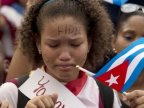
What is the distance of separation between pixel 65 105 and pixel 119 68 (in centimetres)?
48

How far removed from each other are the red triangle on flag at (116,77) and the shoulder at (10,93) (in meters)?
0.49

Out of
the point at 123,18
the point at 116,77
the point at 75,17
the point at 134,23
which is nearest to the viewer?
the point at 75,17

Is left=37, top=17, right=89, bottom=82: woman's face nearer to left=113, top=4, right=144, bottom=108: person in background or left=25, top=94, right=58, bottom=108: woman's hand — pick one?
left=25, top=94, right=58, bottom=108: woman's hand

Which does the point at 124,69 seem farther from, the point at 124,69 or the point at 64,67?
the point at 64,67

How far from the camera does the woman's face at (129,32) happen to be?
3.39m

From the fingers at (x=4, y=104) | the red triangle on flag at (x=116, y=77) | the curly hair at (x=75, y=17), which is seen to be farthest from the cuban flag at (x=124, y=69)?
the fingers at (x=4, y=104)

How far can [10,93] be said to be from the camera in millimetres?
2492

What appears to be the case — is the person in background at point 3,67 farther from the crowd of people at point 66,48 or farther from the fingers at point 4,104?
the fingers at point 4,104

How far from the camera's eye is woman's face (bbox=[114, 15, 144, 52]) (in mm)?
3393

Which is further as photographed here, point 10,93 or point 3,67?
point 3,67

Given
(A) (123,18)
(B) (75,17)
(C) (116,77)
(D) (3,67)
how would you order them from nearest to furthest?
(B) (75,17) → (C) (116,77) → (D) (3,67) → (A) (123,18)

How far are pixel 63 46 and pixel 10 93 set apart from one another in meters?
0.33

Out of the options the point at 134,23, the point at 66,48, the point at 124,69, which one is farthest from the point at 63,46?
the point at 134,23

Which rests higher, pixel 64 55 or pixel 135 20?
pixel 64 55
